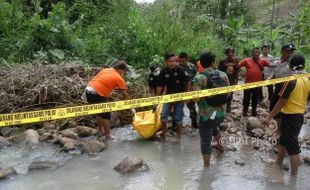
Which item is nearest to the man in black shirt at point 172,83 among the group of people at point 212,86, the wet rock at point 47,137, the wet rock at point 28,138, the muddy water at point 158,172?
the group of people at point 212,86

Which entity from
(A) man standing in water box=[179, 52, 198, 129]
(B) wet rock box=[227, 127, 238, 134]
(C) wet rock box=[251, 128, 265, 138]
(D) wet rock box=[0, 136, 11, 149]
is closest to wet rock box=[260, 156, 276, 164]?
(C) wet rock box=[251, 128, 265, 138]

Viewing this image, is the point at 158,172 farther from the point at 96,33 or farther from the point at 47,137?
the point at 96,33

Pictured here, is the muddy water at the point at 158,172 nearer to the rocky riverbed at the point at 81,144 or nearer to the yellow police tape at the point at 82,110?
the rocky riverbed at the point at 81,144

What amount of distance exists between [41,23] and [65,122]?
4.09 m

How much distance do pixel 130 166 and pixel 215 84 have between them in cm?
176

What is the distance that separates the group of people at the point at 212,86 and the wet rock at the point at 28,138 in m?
1.20

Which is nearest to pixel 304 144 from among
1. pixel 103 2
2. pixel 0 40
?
pixel 0 40

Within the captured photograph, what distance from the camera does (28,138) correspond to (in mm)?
7656

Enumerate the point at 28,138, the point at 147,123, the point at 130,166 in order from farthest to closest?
the point at 147,123, the point at 28,138, the point at 130,166

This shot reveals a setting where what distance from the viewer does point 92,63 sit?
1209 cm

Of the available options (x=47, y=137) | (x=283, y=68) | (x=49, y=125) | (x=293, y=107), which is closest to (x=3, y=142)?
(x=47, y=137)

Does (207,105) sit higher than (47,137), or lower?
higher

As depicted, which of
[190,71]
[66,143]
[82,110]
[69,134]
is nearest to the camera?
[82,110]

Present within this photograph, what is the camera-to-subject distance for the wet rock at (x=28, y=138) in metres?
7.57
